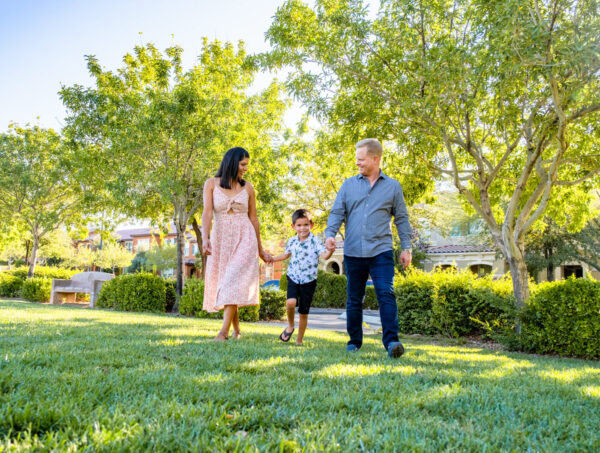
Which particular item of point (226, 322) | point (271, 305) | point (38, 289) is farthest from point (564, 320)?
point (38, 289)

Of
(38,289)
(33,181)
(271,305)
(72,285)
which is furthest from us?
(33,181)

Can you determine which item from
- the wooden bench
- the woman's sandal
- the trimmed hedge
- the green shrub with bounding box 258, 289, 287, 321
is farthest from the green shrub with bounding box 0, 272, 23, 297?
the woman's sandal

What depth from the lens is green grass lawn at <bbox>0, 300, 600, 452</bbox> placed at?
1.70 metres

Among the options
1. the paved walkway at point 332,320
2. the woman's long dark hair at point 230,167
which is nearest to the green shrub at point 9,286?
the paved walkway at point 332,320

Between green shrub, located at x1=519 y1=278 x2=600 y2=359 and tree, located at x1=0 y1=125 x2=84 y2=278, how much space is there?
20.0 meters

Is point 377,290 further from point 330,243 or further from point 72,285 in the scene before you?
point 72,285

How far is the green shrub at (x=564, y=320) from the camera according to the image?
652 centimetres

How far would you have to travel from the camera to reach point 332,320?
15.4m

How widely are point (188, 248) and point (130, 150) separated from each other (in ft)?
143

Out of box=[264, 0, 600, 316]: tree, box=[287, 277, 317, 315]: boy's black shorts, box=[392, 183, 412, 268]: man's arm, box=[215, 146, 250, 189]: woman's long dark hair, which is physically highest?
box=[264, 0, 600, 316]: tree

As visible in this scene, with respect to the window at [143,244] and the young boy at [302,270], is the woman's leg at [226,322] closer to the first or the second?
the young boy at [302,270]

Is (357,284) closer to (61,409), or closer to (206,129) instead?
(61,409)

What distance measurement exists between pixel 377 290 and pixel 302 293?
1037mm

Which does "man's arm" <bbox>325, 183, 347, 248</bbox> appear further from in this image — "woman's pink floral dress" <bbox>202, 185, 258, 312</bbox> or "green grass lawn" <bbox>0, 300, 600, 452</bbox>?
"green grass lawn" <bbox>0, 300, 600, 452</bbox>
